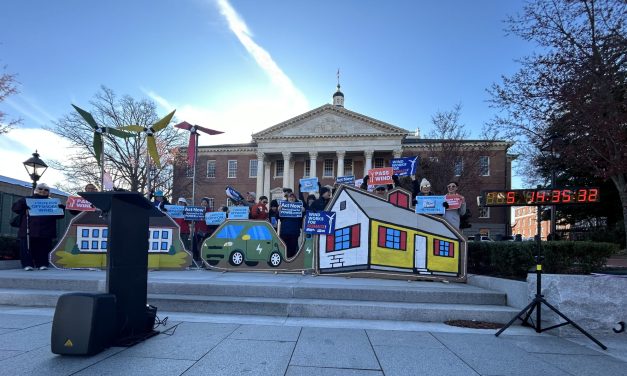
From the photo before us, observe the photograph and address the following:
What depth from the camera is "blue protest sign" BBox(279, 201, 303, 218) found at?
35.0 ft

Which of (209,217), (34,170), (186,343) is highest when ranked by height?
(34,170)

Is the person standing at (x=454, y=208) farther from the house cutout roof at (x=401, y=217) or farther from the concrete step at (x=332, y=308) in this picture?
the concrete step at (x=332, y=308)

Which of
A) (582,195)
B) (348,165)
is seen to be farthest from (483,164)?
(582,195)

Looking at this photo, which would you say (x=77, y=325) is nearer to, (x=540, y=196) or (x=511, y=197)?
(x=511, y=197)

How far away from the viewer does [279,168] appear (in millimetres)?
60844

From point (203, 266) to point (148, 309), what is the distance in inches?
217

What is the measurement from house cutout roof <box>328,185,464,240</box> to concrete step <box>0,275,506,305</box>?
1.71 metres

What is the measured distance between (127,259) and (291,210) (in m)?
5.92

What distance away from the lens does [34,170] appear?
14.6 m

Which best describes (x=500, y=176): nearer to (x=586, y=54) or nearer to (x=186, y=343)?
(x=586, y=54)

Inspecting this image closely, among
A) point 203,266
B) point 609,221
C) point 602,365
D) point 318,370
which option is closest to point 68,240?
point 203,266

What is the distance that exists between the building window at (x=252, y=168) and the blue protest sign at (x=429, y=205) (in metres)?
Answer: 52.4

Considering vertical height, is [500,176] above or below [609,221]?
above

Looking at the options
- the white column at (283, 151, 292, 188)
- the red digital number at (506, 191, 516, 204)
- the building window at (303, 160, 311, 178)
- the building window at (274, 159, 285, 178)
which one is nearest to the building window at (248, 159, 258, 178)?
the building window at (274, 159, 285, 178)
